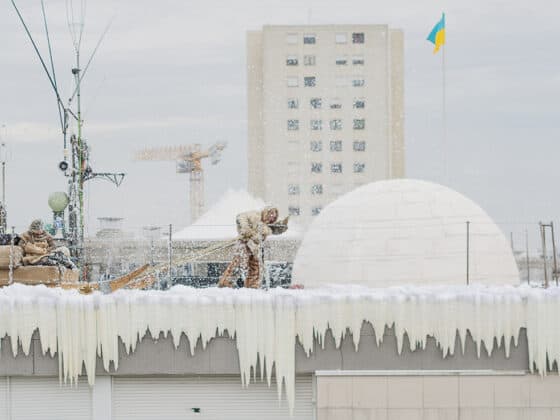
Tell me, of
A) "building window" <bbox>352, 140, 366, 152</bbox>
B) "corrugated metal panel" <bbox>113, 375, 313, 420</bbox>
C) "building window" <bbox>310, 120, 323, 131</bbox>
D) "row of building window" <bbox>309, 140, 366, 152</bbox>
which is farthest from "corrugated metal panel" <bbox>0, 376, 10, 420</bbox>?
"building window" <bbox>352, 140, 366, 152</bbox>

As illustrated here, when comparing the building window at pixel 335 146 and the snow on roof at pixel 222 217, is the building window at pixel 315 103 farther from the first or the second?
the snow on roof at pixel 222 217

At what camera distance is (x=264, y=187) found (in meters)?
108

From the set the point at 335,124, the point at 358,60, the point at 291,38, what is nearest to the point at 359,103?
the point at 335,124

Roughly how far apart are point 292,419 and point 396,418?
1.83m

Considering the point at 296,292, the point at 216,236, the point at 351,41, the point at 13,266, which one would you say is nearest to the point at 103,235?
the point at 216,236

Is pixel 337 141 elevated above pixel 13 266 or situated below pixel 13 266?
above

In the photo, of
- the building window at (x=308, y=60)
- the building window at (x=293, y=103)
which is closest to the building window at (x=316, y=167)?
the building window at (x=293, y=103)

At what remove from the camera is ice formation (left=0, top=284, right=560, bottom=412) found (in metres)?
19.6

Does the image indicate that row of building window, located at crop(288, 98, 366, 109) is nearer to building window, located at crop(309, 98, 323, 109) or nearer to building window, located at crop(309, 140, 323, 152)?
building window, located at crop(309, 98, 323, 109)

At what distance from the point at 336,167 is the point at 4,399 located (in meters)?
92.3

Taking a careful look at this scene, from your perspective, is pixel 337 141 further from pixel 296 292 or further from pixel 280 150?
pixel 296 292

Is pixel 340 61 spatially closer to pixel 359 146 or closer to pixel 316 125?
pixel 316 125

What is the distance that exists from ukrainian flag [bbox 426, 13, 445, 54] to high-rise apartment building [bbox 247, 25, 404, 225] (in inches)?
2604

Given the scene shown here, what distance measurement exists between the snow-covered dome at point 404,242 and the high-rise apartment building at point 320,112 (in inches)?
3055
